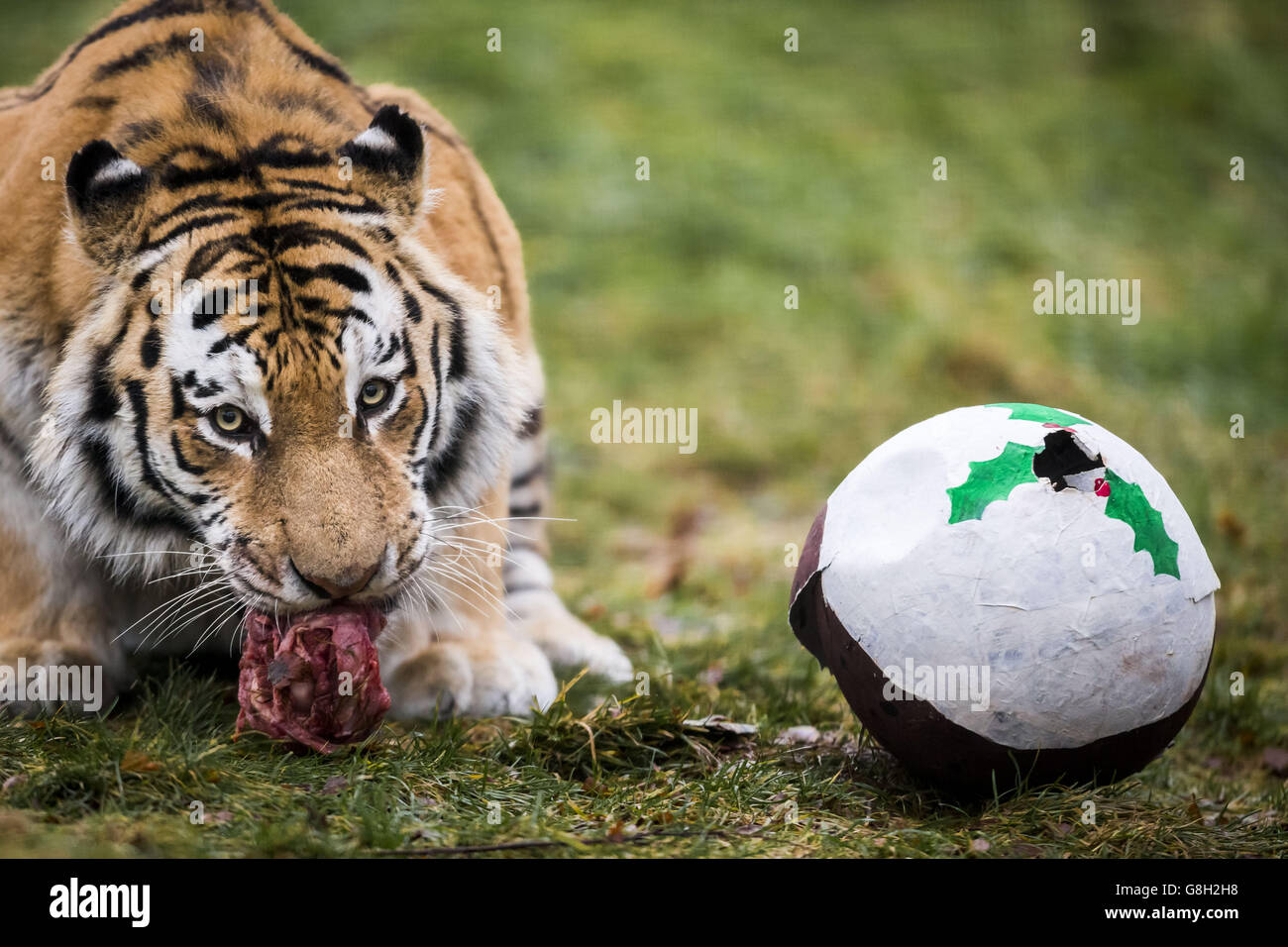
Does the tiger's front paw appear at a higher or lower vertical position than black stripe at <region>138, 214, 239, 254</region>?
lower

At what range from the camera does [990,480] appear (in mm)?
3379

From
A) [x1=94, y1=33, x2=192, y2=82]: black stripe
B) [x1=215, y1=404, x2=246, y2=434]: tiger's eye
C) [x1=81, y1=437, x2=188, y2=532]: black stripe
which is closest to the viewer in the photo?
[x1=215, y1=404, x2=246, y2=434]: tiger's eye

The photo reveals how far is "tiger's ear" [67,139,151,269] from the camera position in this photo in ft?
12.0

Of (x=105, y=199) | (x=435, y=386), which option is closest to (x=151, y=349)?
(x=105, y=199)

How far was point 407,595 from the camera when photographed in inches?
155

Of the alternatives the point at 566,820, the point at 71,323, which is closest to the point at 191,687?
the point at 71,323

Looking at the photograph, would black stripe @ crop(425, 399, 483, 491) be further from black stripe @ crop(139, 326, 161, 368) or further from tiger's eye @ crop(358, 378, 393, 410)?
black stripe @ crop(139, 326, 161, 368)

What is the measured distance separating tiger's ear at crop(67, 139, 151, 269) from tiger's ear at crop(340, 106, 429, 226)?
2.02ft

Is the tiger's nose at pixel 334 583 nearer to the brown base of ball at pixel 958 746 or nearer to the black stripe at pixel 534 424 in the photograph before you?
the brown base of ball at pixel 958 746

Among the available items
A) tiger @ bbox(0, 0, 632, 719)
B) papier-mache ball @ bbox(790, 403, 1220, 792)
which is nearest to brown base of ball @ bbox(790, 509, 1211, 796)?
papier-mache ball @ bbox(790, 403, 1220, 792)

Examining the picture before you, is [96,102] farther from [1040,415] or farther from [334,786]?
[1040,415]

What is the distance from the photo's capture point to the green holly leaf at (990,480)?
3344 millimetres

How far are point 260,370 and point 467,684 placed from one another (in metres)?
1.25
